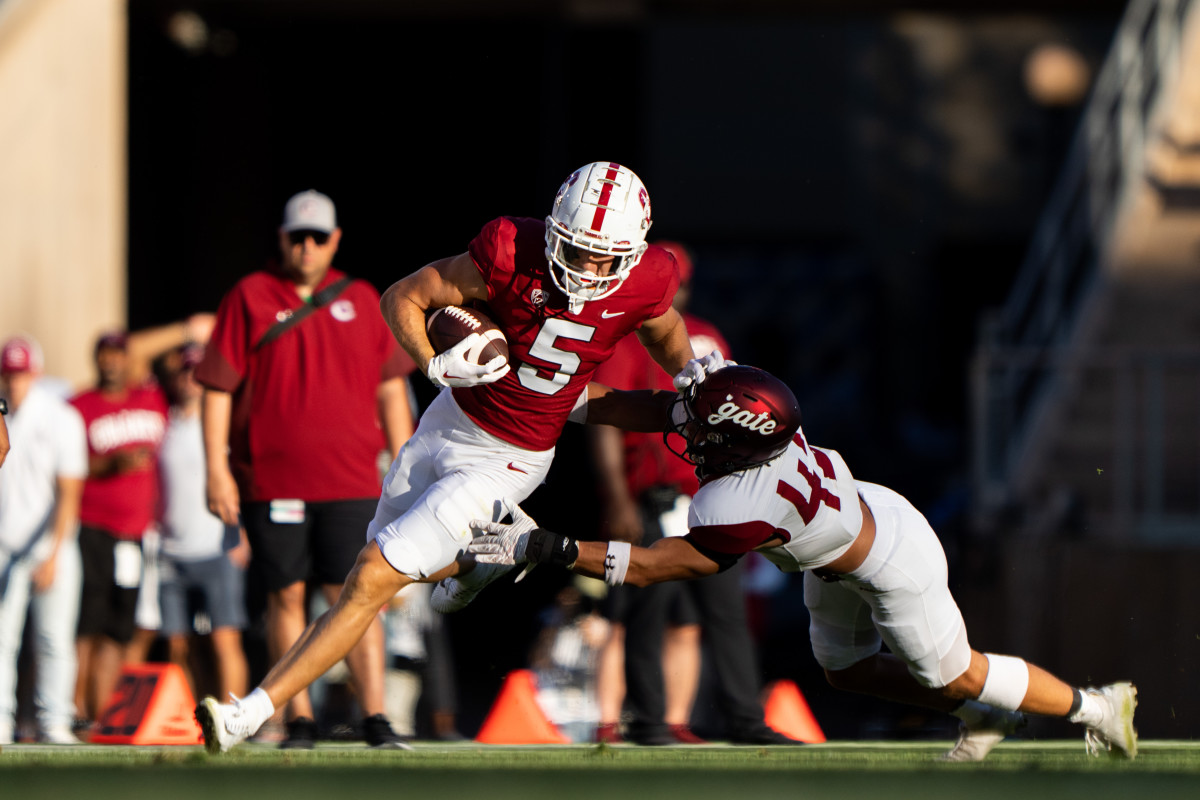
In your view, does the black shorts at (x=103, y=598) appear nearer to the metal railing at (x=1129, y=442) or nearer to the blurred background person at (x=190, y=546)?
the blurred background person at (x=190, y=546)

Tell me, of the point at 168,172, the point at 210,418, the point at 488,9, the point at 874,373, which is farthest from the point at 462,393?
the point at 874,373

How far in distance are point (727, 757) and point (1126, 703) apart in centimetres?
124

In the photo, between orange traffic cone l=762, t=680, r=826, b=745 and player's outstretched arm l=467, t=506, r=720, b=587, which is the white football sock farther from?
orange traffic cone l=762, t=680, r=826, b=745

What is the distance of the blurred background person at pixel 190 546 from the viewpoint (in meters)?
6.98

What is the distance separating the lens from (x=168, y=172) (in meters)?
12.1

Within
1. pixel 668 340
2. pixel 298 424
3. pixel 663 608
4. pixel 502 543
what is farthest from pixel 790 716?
pixel 502 543

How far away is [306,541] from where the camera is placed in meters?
5.31

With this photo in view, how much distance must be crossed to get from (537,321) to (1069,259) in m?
6.75

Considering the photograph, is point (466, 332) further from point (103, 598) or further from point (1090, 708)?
point (103, 598)

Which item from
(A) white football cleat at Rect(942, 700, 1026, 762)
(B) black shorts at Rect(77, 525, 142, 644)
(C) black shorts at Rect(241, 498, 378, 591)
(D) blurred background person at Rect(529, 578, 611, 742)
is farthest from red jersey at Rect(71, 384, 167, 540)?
(A) white football cleat at Rect(942, 700, 1026, 762)

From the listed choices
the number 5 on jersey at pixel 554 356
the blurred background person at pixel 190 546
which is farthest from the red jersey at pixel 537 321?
the blurred background person at pixel 190 546

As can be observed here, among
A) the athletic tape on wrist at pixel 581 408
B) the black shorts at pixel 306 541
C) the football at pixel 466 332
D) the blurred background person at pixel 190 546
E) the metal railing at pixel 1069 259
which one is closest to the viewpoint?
the football at pixel 466 332

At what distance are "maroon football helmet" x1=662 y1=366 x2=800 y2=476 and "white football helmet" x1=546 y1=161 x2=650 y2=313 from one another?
423mm

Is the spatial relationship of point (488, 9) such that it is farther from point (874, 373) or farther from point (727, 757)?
point (727, 757)
